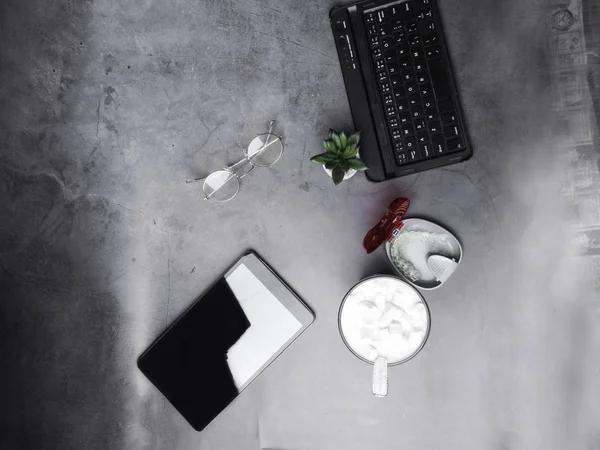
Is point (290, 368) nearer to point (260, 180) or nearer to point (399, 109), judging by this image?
point (260, 180)

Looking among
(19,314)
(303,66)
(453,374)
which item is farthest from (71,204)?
(453,374)

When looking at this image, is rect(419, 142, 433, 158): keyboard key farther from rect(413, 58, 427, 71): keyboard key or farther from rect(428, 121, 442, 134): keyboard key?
rect(413, 58, 427, 71): keyboard key

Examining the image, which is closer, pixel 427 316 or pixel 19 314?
pixel 427 316

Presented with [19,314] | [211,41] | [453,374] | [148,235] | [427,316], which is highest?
[211,41]

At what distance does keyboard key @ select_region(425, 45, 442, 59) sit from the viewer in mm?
1071

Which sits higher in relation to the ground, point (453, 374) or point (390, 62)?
point (390, 62)

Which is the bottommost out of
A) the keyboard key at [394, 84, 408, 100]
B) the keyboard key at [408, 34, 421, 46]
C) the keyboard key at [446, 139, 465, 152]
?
the keyboard key at [446, 139, 465, 152]

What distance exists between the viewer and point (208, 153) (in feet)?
3.84

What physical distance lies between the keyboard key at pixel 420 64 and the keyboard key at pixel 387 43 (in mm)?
71

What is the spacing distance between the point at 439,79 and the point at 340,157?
1.00 ft

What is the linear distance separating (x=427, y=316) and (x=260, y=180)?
53cm

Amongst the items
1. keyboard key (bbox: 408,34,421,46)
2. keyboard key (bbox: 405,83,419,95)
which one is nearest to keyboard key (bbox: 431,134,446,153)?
keyboard key (bbox: 405,83,419,95)

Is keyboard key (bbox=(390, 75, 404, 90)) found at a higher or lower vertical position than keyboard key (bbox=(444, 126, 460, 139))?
higher

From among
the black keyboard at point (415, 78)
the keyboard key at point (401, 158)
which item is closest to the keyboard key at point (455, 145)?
the black keyboard at point (415, 78)
